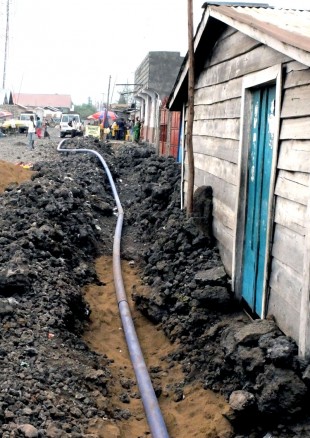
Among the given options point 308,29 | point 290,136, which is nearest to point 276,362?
point 290,136

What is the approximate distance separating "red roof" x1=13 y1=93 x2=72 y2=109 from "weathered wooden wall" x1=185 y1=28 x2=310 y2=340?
10824cm

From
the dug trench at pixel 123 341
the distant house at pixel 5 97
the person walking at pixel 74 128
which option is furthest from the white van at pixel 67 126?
the dug trench at pixel 123 341

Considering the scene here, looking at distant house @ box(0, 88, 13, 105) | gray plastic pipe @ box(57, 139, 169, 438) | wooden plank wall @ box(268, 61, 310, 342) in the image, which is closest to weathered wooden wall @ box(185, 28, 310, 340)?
wooden plank wall @ box(268, 61, 310, 342)

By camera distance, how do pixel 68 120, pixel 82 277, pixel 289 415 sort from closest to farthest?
1. pixel 289 415
2. pixel 82 277
3. pixel 68 120

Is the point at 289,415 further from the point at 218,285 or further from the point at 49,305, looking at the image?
the point at 49,305

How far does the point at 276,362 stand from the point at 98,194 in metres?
10.5

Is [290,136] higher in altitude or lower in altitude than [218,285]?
higher

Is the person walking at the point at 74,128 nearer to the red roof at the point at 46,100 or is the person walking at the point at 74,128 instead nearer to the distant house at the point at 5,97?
the distant house at the point at 5,97

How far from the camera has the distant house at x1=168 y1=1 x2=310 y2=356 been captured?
4680 mm

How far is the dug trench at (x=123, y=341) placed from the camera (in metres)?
4.39

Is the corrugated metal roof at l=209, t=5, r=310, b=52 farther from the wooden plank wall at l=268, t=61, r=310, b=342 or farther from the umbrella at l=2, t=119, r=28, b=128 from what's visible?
the umbrella at l=2, t=119, r=28, b=128

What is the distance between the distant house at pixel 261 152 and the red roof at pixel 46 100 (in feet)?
358

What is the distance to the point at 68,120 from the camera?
44.6 meters

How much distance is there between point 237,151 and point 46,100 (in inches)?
4588
